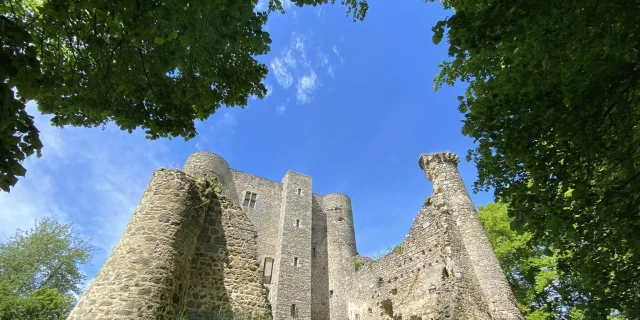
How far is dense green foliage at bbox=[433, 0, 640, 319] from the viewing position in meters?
3.41

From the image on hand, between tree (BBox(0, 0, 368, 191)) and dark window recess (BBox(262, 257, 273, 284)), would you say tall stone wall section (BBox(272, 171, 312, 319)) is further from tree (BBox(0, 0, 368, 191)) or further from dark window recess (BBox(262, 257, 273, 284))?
tree (BBox(0, 0, 368, 191))

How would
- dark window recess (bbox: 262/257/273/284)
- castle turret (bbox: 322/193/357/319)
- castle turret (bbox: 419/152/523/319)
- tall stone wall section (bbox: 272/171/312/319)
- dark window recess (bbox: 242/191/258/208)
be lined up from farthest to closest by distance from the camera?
dark window recess (bbox: 242/191/258/208) < dark window recess (bbox: 262/257/273/284) < castle turret (bbox: 322/193/357/319) < tall stone wall section (bbox: 272/171/312/319) < castle turret (bbox: 419/152/523/319)

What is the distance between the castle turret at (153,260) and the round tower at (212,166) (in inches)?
880

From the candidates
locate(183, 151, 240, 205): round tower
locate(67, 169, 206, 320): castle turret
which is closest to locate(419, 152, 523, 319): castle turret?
locate(67, 169, 206, 320): castle turret

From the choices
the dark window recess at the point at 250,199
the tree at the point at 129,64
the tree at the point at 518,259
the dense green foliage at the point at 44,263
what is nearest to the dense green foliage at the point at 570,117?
the tree at the point at 129,64

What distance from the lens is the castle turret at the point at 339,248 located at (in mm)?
26312

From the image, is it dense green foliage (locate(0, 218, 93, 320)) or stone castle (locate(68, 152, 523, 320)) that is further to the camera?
dense green foliage (locate(0, 218, 93, 320))

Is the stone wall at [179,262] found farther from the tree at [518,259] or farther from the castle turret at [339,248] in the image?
the castle turret at [339,248]

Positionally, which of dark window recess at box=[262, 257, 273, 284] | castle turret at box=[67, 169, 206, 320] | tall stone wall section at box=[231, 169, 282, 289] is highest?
tall stone wall section at box=[231, 169, 282, 289]

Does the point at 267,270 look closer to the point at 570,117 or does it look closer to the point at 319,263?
the point at 319,263

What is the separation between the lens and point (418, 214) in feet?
40.9

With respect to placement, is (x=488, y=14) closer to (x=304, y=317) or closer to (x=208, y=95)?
(x=208, y=95)

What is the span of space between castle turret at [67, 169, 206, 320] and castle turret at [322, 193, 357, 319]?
20759 millimetres

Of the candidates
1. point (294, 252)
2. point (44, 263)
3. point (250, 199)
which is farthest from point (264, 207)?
point (44, 263)
